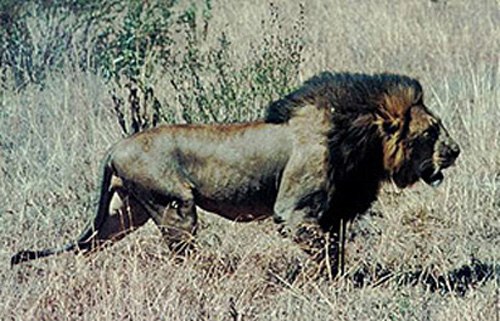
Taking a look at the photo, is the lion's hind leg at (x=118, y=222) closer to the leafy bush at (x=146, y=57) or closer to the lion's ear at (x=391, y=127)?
the lion's ear at (x=391, y=127)

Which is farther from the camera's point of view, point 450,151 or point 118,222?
point 118,222

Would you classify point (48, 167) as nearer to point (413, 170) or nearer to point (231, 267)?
point (231, 267)

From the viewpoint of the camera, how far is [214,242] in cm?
611

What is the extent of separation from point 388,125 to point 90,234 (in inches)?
69.6

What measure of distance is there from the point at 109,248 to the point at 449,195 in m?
2.32

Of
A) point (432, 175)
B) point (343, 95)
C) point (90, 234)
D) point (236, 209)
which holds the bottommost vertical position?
point (90, 234)

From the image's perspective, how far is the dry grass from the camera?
16.7 feet

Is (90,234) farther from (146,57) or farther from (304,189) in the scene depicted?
(146,57)

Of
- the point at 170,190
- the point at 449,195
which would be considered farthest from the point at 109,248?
the point at 449,195

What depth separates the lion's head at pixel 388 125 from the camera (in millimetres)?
5547

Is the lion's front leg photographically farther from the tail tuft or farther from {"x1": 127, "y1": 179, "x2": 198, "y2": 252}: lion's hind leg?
the tail tuft

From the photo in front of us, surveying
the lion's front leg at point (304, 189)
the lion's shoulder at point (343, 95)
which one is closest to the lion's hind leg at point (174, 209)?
the lion's front leg at point (304, 189)

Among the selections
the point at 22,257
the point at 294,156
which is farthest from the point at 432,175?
the point at 22,257

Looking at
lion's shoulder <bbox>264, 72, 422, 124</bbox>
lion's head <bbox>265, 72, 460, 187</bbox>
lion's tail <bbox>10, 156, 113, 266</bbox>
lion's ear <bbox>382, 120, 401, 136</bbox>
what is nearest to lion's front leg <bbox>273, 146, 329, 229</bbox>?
lion's head <bbox>265, 72, 460, 187</bbox>
